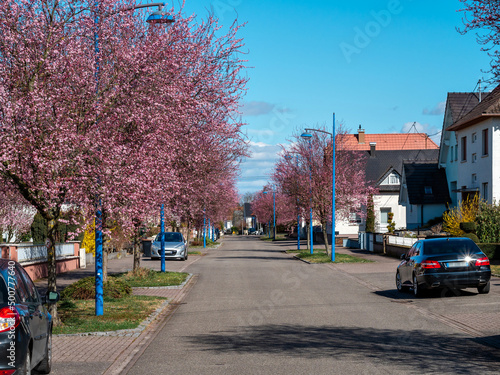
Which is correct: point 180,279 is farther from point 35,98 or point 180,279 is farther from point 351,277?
point 35,98

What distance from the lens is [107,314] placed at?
14.4 meters

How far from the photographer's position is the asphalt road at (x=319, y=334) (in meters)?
8.98

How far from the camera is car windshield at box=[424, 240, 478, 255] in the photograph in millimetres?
17703

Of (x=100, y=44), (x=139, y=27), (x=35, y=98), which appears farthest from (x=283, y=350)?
(x=139, y=27)

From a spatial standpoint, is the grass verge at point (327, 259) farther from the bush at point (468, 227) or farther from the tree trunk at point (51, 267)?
the tree trunk at point (51, 267)

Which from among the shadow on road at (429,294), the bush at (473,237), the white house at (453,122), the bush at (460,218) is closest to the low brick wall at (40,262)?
the shadow on road at (429,294)

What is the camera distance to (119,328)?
12555mm

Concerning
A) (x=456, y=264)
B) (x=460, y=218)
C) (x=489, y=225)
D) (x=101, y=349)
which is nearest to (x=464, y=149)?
(x=460, y=218)

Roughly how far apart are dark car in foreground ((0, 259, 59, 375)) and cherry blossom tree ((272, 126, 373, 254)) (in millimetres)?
32582

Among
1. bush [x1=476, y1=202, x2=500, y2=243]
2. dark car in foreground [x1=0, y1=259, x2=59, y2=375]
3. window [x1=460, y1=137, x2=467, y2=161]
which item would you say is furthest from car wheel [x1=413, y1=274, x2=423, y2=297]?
window [x1=460, y1=137, x2=467, y2=161]

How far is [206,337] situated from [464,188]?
3429 cm

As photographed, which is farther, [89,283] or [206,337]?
[89,283]

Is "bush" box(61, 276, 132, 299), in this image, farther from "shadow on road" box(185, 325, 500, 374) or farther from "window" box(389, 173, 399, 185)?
"window" box(389, 173, 399, 185)

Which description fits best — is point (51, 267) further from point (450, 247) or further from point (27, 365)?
point (450, 247)
